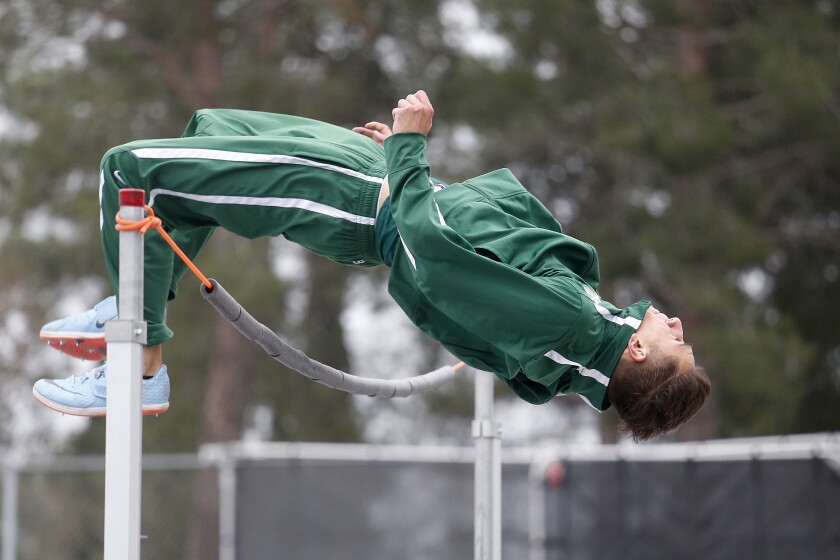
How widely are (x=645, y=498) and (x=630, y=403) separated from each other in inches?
138

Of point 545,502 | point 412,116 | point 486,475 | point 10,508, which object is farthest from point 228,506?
point 412,116

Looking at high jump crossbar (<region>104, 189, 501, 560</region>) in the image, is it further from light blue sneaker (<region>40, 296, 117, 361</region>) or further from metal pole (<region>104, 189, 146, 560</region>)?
light blue sneaker (<region>40, 296, 117, 361</region>)

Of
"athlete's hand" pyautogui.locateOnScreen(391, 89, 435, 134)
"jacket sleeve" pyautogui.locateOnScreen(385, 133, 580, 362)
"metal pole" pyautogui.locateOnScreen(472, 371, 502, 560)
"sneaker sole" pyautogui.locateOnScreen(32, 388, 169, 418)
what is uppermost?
"athlete's hand" pyautogui.locateOnScreen(391, 89, 435, 134)

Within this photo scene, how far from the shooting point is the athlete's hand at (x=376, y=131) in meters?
3.13

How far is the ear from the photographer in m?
2.64

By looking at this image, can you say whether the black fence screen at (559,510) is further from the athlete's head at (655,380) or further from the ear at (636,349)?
the ear at (636,349)

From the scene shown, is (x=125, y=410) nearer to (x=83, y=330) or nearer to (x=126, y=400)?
(x=126, y=400)

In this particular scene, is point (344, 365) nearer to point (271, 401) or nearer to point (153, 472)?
point (271, 401)

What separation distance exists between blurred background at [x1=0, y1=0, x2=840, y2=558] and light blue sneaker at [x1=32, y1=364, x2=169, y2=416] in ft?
20.5

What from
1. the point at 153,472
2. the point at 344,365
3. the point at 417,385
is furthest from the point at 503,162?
the point at 417,385

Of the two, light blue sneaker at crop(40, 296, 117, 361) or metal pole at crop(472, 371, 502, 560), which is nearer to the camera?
light blue sneaker at crop(40, 296, 117, 361)

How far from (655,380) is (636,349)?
9cm

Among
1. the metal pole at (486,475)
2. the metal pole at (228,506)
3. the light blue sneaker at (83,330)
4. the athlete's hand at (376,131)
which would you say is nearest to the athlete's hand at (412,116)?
the athlete's hand at (376,131)

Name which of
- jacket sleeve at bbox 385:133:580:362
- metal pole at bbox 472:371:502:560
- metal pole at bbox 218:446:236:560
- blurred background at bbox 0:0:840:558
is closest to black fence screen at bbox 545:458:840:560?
metal pole at bbox 218:446:236:560
